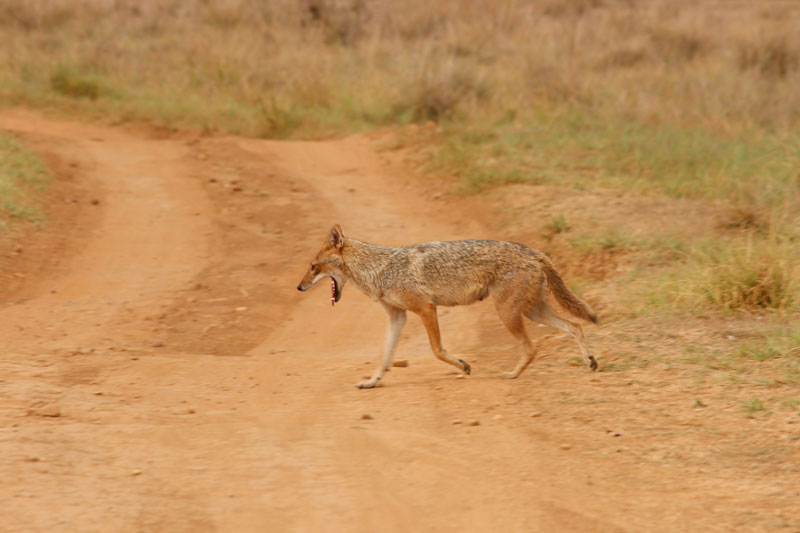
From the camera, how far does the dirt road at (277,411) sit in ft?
15.9

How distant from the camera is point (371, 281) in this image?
743cm

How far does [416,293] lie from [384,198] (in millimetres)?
6212

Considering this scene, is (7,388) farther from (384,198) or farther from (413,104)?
(413,104)

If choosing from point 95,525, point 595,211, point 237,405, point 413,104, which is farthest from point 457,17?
point 95,525

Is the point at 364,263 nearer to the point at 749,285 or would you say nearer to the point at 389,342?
the point at 389,342

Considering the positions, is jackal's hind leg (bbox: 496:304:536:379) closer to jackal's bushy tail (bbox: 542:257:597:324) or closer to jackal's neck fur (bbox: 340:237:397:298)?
jackal's bushy tail (bbox: 542:257:597:324)

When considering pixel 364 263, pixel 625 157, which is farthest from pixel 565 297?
pixel 625 157

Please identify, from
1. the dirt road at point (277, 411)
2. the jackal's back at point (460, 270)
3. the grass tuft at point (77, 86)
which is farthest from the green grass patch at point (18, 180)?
the jackal's back at point (460, 270)

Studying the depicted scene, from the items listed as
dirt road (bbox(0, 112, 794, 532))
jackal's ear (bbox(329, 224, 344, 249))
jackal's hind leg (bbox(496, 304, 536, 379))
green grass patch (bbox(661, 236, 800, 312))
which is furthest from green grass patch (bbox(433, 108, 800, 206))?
jackal's ear (bbox(329, 224, 344, 249))

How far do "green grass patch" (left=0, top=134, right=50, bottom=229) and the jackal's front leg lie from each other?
5605 millimetres

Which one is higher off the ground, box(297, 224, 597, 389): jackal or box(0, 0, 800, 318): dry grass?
box(297, 224, 597, 389): jackal

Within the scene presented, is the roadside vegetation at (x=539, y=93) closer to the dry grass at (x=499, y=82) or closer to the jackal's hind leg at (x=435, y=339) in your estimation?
the dry grass at (x=499, y=82)

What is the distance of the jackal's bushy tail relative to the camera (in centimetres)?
734

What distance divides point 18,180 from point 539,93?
350 inches
